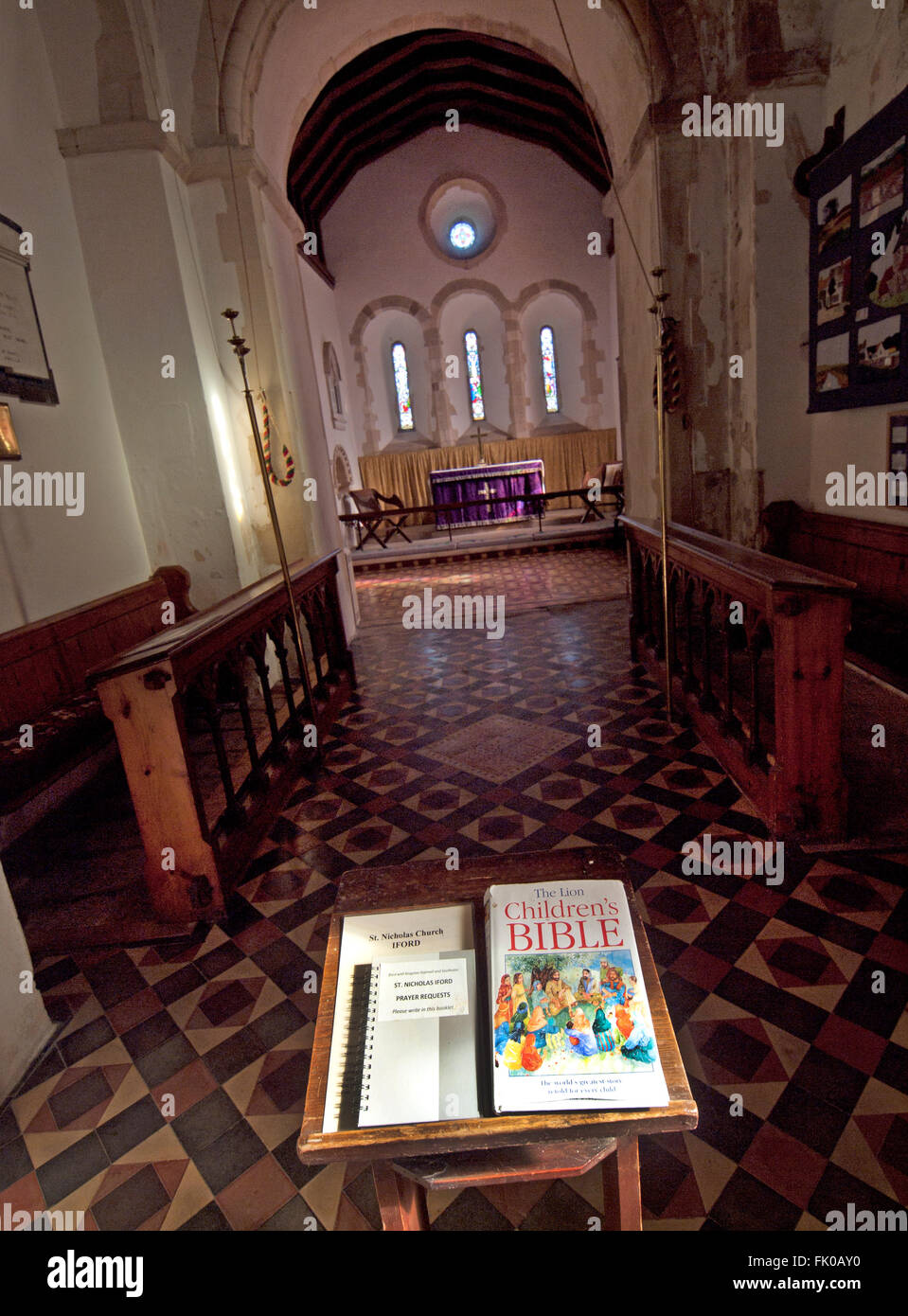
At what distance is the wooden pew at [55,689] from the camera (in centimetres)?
306

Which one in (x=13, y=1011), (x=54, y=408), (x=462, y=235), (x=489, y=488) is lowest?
(x=13, y=1011)

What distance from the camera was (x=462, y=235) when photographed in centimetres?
1495

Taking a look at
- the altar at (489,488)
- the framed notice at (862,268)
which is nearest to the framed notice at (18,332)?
the framed notice at (862,268)

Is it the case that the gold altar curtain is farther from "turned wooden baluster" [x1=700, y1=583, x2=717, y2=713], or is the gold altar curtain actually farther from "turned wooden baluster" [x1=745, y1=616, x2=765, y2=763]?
"turned wooden baluster" [x1=745, y1=616, x2=765, y2=763]

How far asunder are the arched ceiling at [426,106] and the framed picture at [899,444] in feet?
19.7

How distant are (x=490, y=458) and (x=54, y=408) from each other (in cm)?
1172

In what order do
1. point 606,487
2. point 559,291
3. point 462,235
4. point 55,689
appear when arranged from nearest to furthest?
point 55,689 → point 606,487 → point 559,291 → point 462,235

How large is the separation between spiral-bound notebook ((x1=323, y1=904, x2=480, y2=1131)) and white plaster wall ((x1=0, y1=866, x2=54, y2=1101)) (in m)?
1.35

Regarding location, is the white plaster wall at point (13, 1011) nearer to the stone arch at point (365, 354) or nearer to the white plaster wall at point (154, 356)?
the white plaster wall at point (154, 356)

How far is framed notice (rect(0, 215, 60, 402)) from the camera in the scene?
3982mm

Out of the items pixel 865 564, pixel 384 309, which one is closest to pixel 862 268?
pixel 865 564

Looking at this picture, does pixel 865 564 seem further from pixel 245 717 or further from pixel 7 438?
pixel 7 438

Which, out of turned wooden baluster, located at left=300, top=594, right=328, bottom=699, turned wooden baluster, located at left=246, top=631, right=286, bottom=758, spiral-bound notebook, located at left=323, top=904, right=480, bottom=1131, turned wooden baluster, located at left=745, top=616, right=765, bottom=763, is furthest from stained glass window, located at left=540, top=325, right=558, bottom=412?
spiral-bound notebook, located at left=323, top=904, right=480, bottom=1131
